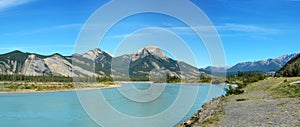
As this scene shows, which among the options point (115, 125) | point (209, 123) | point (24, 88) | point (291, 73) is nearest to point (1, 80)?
point (24, 88)

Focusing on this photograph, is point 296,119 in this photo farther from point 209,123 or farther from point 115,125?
point 115,125

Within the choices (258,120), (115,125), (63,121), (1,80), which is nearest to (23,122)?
(63,121)

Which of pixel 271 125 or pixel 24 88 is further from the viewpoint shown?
pixel 24 88

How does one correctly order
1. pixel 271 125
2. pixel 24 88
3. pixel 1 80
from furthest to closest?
pixel 1 80 → pixel 24 88 → pixel 271 125

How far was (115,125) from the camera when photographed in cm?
3366

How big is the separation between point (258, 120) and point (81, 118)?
26420mm

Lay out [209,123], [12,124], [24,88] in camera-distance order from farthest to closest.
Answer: [24,88] < [12,124] < [209,123]

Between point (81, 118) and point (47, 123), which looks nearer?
point (47, 123)

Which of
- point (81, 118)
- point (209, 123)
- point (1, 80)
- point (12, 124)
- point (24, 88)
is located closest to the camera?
point (209, 123)

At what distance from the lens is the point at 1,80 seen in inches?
6348

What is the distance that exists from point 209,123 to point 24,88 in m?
104

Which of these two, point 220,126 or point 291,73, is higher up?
point 291,73

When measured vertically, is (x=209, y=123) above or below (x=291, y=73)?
below

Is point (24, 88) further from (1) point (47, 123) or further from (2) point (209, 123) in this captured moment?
(2) point (209, 123)
